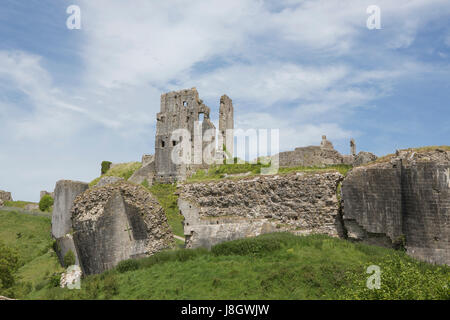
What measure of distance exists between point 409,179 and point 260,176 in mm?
7001

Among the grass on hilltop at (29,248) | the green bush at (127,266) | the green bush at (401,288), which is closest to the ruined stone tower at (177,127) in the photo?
the grass on hilltop at (29,248)

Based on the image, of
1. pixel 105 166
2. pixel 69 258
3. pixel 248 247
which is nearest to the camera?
pixel 248 247

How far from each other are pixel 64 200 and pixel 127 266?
1268 centimetres

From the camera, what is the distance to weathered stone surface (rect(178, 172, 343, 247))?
1702 centimetres

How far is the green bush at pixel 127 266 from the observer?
602 inches

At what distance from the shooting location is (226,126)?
160 feet

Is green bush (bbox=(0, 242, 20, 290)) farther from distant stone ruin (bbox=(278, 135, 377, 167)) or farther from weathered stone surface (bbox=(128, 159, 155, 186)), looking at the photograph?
weathered stone surface (bbox=(128, 159, 155, 186))

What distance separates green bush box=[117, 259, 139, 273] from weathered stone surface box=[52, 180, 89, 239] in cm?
1144

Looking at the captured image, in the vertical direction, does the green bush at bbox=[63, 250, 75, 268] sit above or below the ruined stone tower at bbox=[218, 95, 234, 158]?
below

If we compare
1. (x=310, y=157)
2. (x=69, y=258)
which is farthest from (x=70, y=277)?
(x=310, y=157)

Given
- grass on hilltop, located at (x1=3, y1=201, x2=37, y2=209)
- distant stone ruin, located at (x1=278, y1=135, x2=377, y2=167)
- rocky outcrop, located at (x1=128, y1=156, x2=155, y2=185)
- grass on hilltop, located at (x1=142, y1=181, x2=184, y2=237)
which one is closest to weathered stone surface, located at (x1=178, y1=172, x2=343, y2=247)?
grass on hilltop, located at (x1=142, y1=181, x2=184, y2=237)

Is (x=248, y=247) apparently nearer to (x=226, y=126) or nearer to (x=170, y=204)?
(x=170, y=204)
